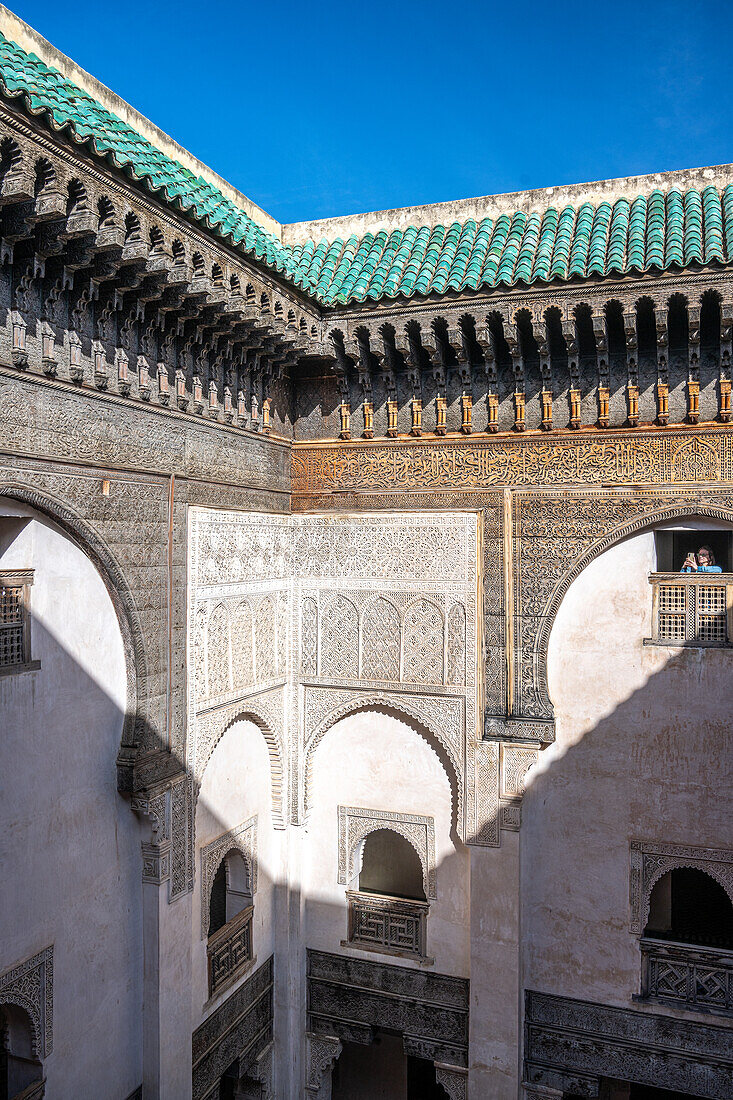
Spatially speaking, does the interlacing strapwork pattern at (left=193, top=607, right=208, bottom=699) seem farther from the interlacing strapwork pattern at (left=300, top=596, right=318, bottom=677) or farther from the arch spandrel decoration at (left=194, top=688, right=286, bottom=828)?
the interlacing strapwork pattern at (left=300, top=596, right=318, bottom=677)

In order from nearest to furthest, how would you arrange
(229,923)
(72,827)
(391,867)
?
(72,827) → (229,923) → (391,867)

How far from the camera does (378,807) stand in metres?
5.21

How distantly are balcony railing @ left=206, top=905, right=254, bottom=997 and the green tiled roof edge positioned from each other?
3.90 metres

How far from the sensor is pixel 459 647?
4.84 metres

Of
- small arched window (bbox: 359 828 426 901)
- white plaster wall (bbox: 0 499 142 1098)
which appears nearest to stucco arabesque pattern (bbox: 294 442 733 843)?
small arched window (bbox: 359 828 426 901)

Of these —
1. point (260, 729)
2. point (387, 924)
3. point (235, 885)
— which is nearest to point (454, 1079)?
point (387, 924)

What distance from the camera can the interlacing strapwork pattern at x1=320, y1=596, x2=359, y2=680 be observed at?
5.10 metres

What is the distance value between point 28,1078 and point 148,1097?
0.84 meters

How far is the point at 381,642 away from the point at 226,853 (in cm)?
162

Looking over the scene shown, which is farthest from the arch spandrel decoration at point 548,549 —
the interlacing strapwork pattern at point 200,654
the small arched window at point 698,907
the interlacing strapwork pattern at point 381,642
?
the small arched window at point 698,907

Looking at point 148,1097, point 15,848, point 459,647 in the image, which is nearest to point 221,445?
point 459,647

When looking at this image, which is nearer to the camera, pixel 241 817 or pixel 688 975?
pixel 688 975

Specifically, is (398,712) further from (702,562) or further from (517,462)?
(702,562)

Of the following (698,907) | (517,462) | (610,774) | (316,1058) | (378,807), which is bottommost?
(316,1058)
